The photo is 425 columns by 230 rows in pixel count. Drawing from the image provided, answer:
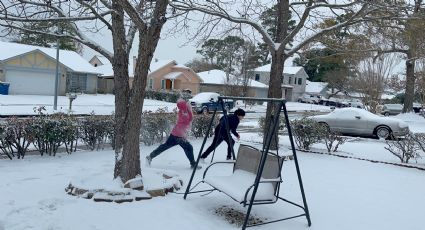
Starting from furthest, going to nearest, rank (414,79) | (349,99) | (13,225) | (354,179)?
(349,99)
(414,79)
(354,179)
(13,225)

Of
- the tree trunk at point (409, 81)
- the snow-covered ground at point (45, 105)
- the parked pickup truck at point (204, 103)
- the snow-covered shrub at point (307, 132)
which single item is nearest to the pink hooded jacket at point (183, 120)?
the snow-covered shrub at point (307, 132)

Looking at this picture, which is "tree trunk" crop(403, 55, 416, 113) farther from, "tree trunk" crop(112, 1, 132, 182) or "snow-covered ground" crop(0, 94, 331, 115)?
"tree trunk" crop(112, 1, 132, 182)

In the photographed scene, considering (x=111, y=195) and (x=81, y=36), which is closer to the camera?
(x=111, y=195)

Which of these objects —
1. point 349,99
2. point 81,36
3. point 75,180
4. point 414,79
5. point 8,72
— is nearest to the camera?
point 75,180

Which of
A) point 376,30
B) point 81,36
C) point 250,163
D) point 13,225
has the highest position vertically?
point 376,30

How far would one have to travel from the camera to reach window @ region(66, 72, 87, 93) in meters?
42.0

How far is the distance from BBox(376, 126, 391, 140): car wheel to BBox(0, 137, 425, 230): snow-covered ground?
8.73m

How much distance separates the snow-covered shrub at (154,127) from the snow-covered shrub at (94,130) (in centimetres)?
125

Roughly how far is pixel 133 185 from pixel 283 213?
7.25ft

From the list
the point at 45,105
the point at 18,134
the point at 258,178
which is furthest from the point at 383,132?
the point at 45,105

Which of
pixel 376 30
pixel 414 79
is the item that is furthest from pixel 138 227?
pixel 414 79

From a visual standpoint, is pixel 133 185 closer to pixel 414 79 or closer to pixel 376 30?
pixel 376 30

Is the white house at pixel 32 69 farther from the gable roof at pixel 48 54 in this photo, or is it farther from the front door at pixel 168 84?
the front door at pixel 168 84

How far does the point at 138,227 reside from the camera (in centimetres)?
495
